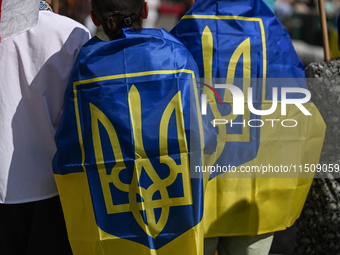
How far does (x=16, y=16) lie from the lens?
1.78m

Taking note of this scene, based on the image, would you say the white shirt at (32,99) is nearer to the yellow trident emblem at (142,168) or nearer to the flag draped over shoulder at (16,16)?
the flag draped over shoulder at (16,16)

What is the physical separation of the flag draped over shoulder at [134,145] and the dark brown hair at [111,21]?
60 millimetres

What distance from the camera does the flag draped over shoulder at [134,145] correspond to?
1.71 metres

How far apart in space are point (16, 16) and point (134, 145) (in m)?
0.82

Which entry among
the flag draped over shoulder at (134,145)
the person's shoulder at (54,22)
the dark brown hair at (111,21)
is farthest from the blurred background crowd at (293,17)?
the flag draped over shoulder at (134,145)

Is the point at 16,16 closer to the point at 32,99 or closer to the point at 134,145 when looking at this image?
the point at 32,99

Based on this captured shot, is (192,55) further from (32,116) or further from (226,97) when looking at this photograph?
(32,116)

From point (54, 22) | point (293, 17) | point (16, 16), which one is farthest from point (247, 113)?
point (293, 17)

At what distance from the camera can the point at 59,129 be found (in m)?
1.77

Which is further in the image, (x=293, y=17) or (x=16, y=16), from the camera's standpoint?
(x=293, y=17)

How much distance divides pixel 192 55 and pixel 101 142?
2.07 feet

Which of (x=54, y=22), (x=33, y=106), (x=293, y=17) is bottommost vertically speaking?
(x=293, y=17)

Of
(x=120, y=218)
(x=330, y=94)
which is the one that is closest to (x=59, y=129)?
(x=120, y=218)

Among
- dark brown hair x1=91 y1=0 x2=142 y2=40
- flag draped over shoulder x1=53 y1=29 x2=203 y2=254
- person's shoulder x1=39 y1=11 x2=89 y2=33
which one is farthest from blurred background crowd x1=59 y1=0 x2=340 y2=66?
flag draped over shoulder x1=53 y1=29 x2=203 y2=254
